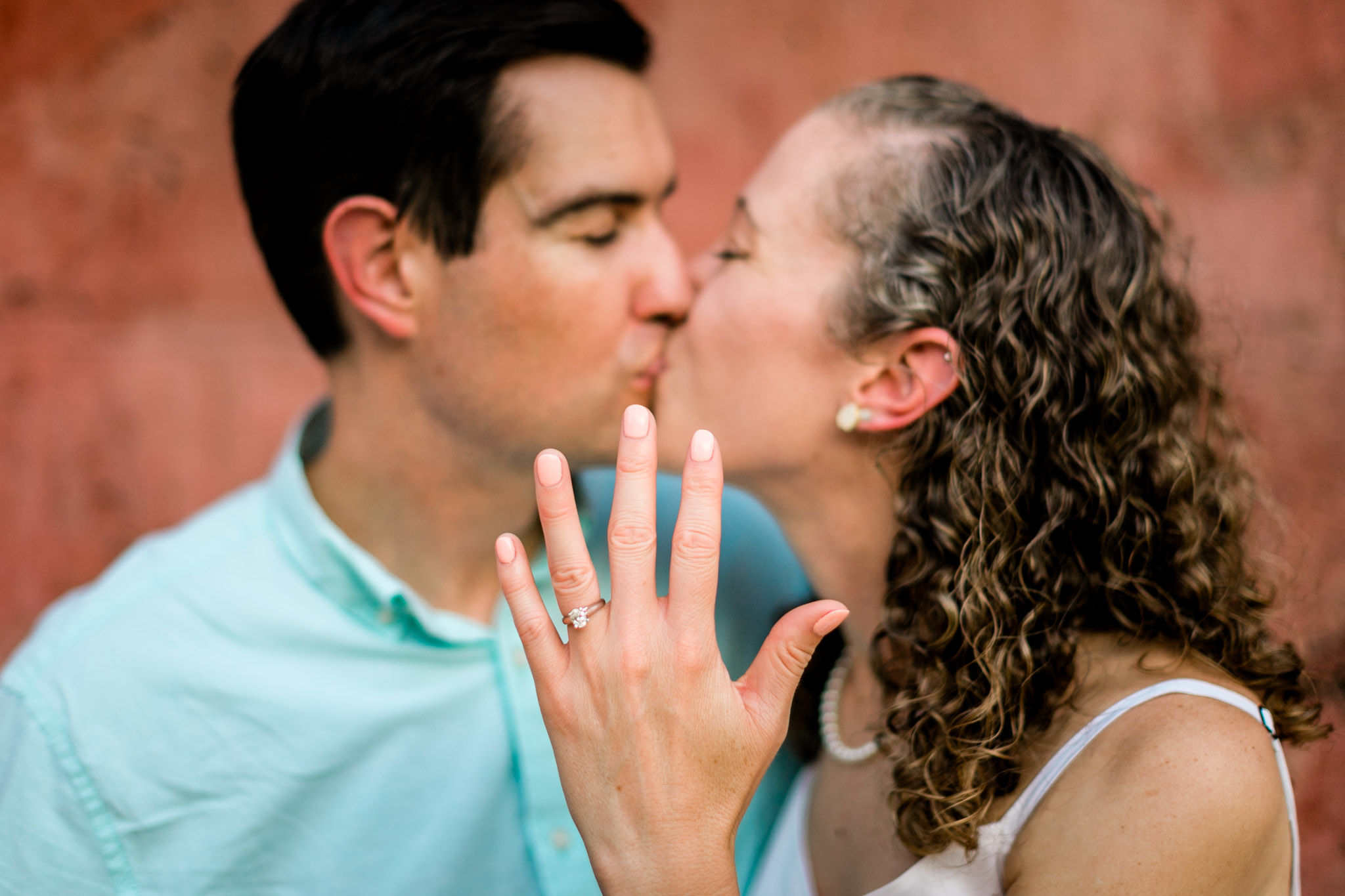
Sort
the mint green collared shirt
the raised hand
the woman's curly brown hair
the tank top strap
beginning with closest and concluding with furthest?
the raised hand < the tank top strap < the woman's curly brown hair < the mint green collared shirt

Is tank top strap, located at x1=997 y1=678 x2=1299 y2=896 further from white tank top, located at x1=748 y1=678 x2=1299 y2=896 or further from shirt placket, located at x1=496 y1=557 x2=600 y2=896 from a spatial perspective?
shirt placket, located at x1=496 y1=557 x2=600 y2=896

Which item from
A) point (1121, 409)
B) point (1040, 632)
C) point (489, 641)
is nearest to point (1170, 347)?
point (1121, 409)

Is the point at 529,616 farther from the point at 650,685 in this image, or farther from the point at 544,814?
the point at 544,814

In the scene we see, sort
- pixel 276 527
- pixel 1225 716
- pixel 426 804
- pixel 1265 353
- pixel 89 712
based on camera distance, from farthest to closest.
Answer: pixel 1265 353, pixel 276 527, pixel 426 804, pixel 89 712, pixel 1225 716

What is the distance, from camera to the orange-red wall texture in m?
2.29

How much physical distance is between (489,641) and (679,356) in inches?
27.9

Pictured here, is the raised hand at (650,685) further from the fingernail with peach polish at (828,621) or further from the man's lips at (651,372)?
the man's lips at (651,372)

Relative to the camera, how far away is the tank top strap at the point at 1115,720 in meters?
1.25

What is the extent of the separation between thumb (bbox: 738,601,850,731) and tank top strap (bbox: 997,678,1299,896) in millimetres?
471

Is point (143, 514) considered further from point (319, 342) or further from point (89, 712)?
point (89, 712)

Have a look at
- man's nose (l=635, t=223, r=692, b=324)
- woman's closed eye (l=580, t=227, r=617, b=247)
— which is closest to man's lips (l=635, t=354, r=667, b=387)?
man's nose (l=635, t=223, r=692, b=324)

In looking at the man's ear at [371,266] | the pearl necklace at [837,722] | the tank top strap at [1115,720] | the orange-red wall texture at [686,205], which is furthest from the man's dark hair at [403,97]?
the tank top strap at [1115,720]

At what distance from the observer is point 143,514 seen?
266 centimetres

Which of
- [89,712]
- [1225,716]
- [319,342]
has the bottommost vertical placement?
[1225,716]
